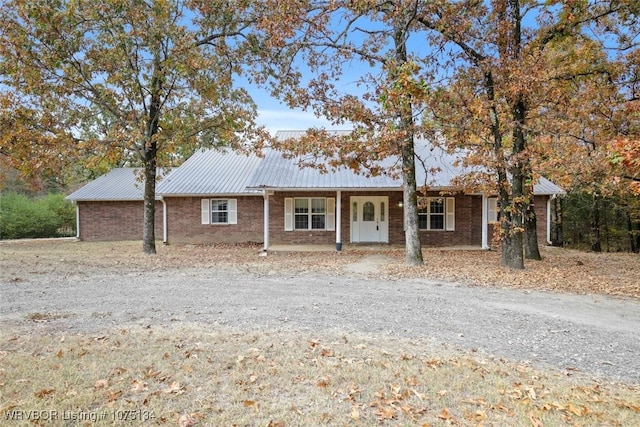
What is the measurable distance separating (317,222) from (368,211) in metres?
2.37

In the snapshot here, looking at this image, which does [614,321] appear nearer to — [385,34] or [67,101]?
[385,34]

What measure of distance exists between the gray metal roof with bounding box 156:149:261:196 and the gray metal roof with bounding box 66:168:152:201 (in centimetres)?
250

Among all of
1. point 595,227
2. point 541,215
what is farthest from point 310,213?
point 595,227

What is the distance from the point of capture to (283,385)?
3.77 meters

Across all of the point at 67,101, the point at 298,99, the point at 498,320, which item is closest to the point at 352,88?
the point at 298,99

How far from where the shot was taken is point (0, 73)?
44.1 feet

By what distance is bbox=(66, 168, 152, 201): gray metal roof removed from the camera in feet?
74.1

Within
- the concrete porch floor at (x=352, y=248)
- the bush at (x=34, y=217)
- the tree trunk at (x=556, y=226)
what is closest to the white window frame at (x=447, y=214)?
the concrete porch floor at (x=352, y=248)

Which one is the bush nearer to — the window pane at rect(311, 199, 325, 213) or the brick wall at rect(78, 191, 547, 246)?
the brick wall at rect(78, 191, 547, 246)

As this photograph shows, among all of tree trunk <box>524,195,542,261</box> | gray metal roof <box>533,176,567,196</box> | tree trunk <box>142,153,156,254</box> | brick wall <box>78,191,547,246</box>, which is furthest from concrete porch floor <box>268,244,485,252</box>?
tree trunk <box>142,153,156,254</box>

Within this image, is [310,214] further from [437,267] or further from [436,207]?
[437,267]

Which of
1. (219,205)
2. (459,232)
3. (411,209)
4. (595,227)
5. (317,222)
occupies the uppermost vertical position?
(219,205)

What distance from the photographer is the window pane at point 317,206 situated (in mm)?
18500

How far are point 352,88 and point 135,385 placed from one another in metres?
10.5
